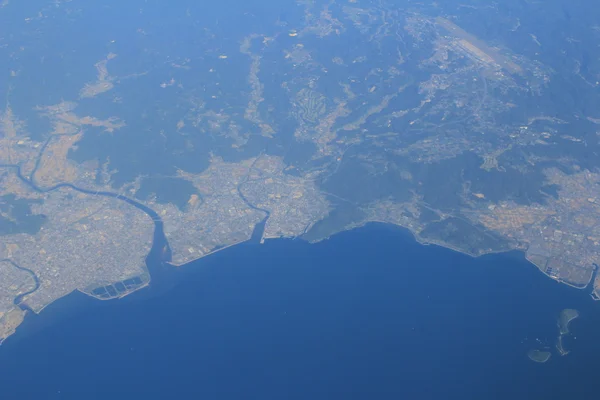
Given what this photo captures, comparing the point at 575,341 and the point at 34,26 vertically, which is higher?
the point at 34,26

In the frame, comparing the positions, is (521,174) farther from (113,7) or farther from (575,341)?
(113,7)

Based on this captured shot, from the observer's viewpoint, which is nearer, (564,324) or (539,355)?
(539,355)

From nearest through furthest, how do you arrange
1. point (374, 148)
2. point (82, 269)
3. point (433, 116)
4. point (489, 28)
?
point (82, 269) < point (374, 148) < point (433, 116) < point (489, 28)

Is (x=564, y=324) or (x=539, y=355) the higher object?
(x=539, y=355)

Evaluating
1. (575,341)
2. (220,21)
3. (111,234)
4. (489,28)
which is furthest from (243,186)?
(489,28)

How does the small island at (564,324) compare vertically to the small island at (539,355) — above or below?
below

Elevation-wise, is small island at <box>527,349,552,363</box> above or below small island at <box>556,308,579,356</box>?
above

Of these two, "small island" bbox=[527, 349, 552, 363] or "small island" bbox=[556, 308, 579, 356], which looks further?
"small island" bbox=[556, 308, 579, 356]

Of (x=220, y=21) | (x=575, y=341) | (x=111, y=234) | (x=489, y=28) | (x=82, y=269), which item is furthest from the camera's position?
(x=220, y=21)

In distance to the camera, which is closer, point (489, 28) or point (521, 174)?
point (521, 174)

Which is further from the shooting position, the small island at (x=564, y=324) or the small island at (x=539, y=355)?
the small island at (x=564, y=324)
